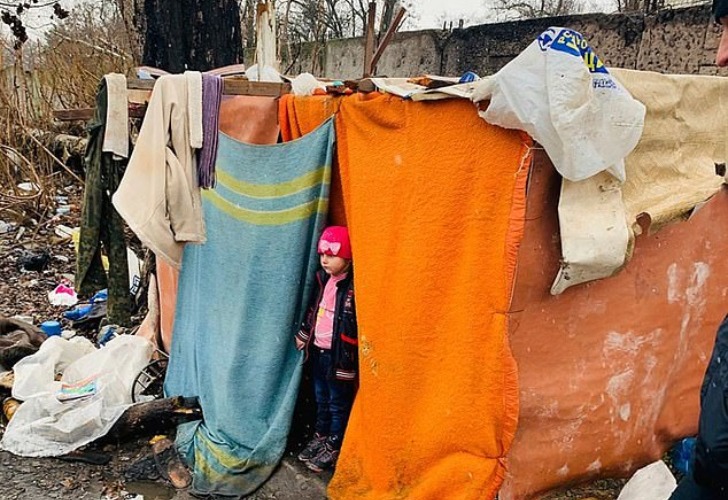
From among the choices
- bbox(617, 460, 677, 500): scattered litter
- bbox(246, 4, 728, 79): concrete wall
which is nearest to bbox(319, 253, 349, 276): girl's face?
bbox(617, 460, 677, 500): scattered litter

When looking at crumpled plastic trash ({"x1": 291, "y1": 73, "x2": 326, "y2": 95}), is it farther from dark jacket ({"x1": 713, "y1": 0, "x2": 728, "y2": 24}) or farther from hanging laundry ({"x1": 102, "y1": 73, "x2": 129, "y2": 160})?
dark jacket ({"x1": 713, "y1": 0, "x2": 728, "y2": 24})

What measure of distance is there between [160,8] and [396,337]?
3530mm

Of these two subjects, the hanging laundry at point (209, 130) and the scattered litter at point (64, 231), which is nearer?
the hanging laundry at point (209, 130)

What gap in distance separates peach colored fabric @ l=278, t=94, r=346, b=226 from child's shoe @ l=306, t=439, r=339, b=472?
1.11 m

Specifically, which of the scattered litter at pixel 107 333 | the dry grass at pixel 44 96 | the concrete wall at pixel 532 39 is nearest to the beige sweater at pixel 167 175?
the scattered litter at pixel 107 333

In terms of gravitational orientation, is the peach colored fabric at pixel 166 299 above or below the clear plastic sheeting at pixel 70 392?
above

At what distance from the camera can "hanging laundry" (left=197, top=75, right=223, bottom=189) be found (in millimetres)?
2906

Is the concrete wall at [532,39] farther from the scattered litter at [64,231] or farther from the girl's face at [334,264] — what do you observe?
the girl's face at [334,264]

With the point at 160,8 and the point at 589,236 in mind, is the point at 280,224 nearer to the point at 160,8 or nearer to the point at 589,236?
the point at 589,236

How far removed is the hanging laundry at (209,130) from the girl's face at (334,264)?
0.62 metres

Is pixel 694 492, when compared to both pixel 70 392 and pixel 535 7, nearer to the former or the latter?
pixel 70 392

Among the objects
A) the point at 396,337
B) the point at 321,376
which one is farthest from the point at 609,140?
the point at 321,376

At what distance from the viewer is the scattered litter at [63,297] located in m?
5.53

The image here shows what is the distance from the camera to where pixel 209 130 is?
2.92 m
